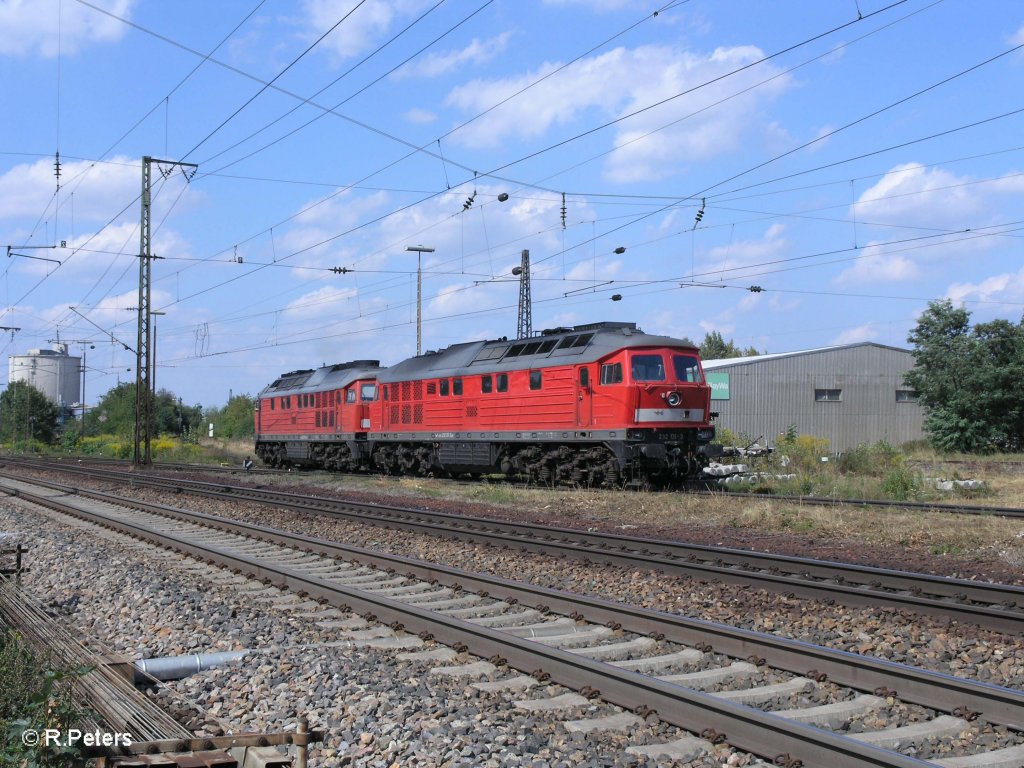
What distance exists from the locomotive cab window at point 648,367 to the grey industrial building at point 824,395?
22.6 m

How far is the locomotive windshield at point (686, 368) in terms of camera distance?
857 inches

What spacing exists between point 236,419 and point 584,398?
8343 cm

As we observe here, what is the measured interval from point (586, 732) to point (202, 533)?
12390 mm

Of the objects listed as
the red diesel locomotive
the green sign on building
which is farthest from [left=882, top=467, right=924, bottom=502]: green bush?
the green sign on building

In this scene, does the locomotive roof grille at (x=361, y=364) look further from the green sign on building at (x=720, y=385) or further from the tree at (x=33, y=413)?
the tree at (x=33, y=413)

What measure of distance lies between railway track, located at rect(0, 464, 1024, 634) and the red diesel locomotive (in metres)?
5.71

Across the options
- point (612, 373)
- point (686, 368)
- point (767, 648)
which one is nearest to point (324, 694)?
point (767, 648)

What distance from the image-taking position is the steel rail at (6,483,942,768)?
4934mm

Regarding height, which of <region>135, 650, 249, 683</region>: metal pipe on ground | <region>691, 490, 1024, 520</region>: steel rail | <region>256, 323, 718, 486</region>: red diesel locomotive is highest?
<region>256, 323, 718, 486</region>: red diesel locomotive

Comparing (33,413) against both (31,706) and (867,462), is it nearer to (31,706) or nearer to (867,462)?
(867,462)

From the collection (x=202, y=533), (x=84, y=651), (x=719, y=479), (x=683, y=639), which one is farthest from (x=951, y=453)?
(x=84, y=651)

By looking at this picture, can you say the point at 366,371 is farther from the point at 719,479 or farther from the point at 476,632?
the point at 476,632

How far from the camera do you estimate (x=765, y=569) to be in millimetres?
11328

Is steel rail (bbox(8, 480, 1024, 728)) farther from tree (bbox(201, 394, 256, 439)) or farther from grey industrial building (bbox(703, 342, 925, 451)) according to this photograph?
tree (bbox(201, 394, 256, 439))
